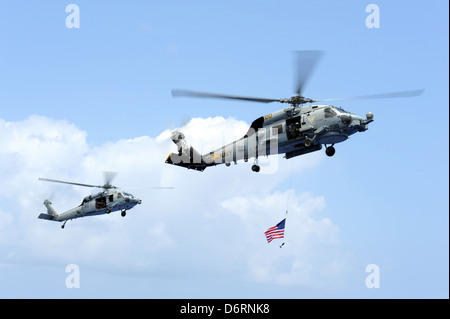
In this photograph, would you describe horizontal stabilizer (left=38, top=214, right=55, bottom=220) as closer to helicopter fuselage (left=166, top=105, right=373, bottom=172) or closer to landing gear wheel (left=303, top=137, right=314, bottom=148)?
helicopter fuselage (left=166, top=105, right=373, bottom=172)

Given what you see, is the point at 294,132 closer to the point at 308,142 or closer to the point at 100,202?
the point at 308,142

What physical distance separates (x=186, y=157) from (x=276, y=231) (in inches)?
418

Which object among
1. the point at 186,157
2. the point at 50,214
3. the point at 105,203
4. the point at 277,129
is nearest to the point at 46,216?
the point at 50,214

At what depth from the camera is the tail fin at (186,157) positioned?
5084 centimetres

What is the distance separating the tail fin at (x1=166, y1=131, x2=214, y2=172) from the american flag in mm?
8166

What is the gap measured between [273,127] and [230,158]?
16.5 feet

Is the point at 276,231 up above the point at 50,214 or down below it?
below

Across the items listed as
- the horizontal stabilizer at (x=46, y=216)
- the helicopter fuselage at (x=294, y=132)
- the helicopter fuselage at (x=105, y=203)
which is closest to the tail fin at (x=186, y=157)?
the helicopter fuselage at (x=294, y=132)

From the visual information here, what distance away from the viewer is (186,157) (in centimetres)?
5172

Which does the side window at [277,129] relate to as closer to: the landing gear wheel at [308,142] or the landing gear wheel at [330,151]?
the landing gear wheel at [308,142]

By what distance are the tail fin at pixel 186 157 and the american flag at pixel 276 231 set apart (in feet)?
26.8
